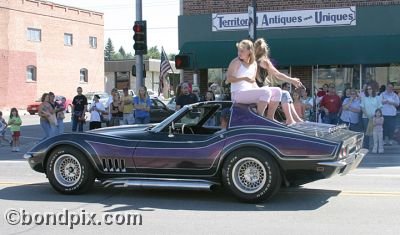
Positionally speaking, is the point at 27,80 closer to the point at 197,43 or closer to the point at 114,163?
the point at 197,43

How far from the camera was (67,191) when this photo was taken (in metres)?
8.23

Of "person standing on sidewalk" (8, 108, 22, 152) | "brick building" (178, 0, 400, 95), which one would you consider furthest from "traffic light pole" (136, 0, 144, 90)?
"person standing on sidewalk" (8, 108, 22, 152)

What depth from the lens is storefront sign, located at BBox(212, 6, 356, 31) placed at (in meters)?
21.1

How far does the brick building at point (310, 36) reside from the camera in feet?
65.4

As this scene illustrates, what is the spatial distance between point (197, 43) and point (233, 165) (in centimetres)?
1461

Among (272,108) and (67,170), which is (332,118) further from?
(67,170)

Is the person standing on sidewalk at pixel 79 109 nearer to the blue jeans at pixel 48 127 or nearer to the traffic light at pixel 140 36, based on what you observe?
the blue jeans at pixel 48 127

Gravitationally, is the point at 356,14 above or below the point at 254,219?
above

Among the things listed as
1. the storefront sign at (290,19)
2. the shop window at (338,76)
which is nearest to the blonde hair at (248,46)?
the shop window at (338,76)

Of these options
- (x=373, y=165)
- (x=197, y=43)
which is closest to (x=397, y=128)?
(x=373, y=165)

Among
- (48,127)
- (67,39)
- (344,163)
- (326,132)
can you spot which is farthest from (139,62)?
(67,39)

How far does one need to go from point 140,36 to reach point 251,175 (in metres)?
11.6

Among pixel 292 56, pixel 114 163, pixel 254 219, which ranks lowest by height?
pixel 254 219

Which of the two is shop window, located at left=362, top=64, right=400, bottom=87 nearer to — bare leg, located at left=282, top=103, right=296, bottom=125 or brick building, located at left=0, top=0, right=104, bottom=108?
bare leg, located at left=282, top=103, right=296, bottom=125
